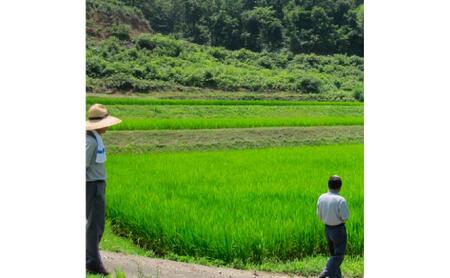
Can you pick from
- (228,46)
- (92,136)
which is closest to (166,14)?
(228,46)

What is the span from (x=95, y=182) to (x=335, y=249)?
66.3 inches

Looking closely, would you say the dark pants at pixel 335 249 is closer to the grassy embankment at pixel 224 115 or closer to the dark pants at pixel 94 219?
the dark pants at pixel 94 219

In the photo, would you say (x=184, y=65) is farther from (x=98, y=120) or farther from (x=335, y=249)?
(x=335, y=249)

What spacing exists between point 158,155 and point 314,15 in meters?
1.93

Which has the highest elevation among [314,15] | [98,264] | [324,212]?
[314,15]

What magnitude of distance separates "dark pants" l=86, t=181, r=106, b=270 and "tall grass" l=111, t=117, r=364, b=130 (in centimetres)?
169

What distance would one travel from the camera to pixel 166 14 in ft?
18.2

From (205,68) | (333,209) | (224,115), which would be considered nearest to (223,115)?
(224,115)

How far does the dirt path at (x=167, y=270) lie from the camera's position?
418 cm

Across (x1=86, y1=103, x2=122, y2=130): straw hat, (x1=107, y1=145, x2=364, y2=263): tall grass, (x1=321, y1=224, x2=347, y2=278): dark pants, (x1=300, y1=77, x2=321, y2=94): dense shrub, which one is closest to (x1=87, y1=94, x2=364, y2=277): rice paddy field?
(x1=107, y1=145, x2=364, y2=263): tall grass

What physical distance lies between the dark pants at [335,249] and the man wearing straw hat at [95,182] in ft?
5.02

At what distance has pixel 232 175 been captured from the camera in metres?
5.44

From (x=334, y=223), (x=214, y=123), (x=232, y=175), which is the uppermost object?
(x=214, y=123)

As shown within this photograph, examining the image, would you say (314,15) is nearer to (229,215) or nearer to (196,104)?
(196,104)
